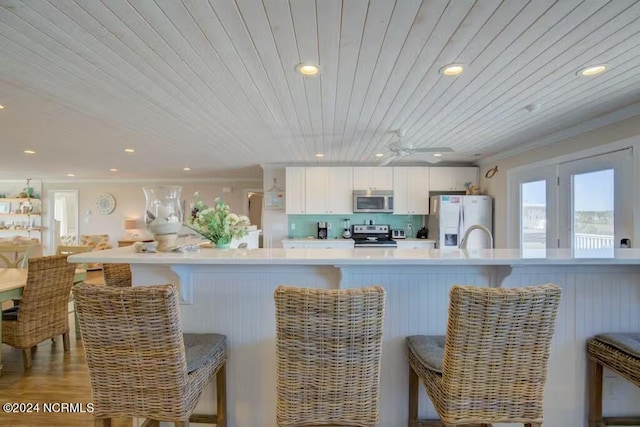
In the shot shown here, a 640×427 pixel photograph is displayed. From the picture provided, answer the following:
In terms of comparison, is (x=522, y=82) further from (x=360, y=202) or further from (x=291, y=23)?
(x=360, y=202)

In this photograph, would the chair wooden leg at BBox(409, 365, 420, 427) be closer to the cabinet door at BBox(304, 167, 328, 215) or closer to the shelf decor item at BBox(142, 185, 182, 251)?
the shelf decor item at BBox(142, 185, 182, 251)

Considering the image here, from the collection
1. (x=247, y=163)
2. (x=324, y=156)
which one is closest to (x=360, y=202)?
(x=324, y=156)

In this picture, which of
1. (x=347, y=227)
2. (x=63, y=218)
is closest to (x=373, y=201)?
(x=347, y=227)

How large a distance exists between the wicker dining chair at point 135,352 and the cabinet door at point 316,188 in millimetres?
4279

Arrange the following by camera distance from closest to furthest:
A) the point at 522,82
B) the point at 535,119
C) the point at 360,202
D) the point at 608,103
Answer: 1. the point at 522,82
2. the point at 608,103
3. the point at 535,119
4. the point at 360,202

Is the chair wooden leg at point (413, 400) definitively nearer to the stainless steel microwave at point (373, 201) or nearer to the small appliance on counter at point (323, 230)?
the stainless steel microwave at point (373, 201)

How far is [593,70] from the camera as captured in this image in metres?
1.95

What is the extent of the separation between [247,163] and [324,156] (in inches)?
63.0

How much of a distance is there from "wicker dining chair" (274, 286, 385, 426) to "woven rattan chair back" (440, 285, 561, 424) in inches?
11.7

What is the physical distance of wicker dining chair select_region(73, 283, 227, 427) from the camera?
1.23 m

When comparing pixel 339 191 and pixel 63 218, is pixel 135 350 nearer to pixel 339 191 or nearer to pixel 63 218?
pixel 339 191

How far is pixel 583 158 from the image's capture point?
10.4ft

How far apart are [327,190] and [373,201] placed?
32.7 inches

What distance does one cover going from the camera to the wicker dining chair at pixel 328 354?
119 centimetres
